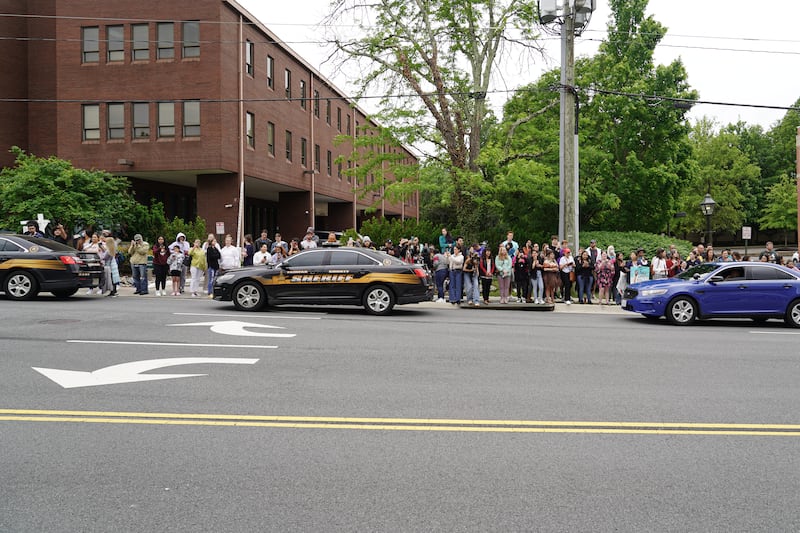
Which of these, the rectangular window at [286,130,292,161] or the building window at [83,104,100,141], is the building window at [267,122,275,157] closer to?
the rectangular window at [286,130,292,161]

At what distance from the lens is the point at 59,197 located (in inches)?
992

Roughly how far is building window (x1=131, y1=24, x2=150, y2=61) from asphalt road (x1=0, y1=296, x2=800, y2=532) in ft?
76.7

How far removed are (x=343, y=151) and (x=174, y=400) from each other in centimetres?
4212

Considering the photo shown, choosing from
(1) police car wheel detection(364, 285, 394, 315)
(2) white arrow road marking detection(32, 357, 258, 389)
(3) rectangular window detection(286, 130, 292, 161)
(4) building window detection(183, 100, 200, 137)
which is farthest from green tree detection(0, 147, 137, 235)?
(2) white arrow road marking detection(32, 357, 258, 389)

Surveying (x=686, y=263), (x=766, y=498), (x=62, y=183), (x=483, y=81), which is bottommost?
(x=766, y=498)

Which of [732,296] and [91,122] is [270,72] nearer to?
[91,122]

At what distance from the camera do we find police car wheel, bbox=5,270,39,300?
1614 cm

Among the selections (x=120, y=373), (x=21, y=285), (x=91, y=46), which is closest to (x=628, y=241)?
(x=21, y=285)

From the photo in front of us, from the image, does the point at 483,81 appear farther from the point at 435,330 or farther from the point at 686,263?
the point at 435,330

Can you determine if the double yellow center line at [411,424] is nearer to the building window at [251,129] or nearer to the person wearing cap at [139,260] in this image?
the person wearing cap at [139,260]

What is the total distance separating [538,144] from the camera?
2681 cm

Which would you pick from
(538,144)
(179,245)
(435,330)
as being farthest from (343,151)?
(435,330)

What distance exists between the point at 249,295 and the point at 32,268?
17.7ft

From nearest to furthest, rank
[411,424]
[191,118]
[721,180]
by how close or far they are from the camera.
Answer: [411,424]
[191,118]
[721,180]
